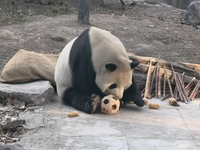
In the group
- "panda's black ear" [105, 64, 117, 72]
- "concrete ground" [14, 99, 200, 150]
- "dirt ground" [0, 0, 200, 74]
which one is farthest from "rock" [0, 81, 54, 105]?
Answer: "dirt ground" [0, 0, 200, 74]

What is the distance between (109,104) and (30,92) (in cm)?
98

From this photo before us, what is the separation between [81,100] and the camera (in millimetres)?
5039

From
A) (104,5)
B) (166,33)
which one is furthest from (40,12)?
(166,33)

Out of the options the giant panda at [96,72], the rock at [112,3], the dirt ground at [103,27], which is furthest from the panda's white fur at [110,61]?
the rock at [112,3]

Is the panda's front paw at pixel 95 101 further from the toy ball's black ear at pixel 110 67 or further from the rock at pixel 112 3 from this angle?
the rock at pixel 112 3

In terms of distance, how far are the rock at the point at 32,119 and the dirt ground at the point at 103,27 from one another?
2.78 metres

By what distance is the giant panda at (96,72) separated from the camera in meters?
4.87

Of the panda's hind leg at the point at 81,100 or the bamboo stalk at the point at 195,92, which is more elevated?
the panda's hind leg at the point at 81,100

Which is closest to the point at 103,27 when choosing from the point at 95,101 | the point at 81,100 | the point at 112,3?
the point at 112,3

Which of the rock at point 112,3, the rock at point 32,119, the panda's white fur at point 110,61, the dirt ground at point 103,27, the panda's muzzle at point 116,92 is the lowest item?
the dirt ground at point 103,27

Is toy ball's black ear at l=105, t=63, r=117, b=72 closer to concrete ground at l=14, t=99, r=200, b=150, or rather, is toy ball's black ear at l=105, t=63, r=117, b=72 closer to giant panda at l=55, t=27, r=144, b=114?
giant panda at l=55, t=27, r=144, b=114

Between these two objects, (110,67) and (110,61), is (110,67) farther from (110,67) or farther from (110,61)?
(110,61)

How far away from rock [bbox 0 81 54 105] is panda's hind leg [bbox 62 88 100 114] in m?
0.22

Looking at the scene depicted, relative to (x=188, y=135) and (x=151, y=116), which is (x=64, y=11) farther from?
(x=188, y=135)
